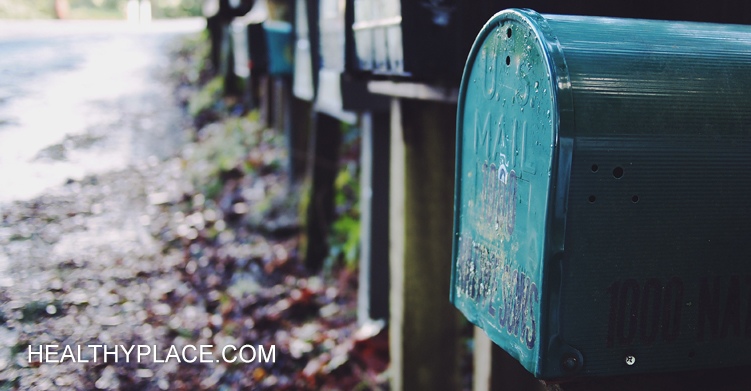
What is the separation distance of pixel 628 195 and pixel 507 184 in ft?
0.93

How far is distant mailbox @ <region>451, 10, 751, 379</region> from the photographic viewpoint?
3.90 ft

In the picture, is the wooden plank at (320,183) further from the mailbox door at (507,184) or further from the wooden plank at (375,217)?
the mailbox door at (507,184)

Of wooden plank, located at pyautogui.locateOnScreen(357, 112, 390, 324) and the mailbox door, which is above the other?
the mailbox door

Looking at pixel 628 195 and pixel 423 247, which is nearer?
pixel 628 195

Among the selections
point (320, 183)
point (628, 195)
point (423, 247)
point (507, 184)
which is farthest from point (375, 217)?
point (628, 195)

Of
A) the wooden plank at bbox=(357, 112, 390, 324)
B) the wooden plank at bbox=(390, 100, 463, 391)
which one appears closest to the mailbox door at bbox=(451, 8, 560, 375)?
the wooden plank at bbox=(390, 100, 463, 391)

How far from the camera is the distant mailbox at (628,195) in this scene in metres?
1.19

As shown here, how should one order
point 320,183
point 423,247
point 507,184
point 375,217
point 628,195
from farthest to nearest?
point 320,183 < point 375,217 < point 423,247 < point 507,184 < point 628,195

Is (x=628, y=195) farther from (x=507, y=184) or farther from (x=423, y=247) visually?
(x=423, y=247)

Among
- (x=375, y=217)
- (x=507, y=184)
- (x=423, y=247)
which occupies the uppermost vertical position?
(x=507, y=184)

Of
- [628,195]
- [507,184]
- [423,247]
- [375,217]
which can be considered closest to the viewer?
[628,195]

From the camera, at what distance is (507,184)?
1.40 metres

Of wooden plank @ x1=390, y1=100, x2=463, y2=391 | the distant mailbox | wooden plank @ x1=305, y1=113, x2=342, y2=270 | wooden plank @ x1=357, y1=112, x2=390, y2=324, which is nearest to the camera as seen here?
the distant mailbox

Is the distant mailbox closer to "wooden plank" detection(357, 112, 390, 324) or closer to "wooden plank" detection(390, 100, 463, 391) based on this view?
"wooden plank" detection(390, 100, 463, 391)
